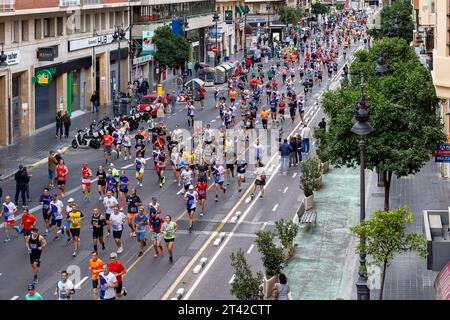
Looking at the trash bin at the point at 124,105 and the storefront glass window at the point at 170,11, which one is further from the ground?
the storefront glass window at the point at 170,11

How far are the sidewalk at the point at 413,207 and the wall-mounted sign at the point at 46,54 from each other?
2024 centimetres

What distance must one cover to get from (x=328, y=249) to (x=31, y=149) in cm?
2311

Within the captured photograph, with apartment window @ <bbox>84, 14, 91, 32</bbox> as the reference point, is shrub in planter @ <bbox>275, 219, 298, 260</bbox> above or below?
below

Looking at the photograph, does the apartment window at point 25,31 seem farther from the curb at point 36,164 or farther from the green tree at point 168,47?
the green tree at point 168,47

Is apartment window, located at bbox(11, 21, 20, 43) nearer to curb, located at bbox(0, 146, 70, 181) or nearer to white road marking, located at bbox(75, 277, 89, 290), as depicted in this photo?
curb, located at bbox(0, 146, 70, 181)

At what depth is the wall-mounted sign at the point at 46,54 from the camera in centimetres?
5306

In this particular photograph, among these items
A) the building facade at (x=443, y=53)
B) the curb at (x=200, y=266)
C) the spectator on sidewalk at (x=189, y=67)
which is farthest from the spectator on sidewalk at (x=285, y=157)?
the spectator on sidewalk at (x=189, y=67)

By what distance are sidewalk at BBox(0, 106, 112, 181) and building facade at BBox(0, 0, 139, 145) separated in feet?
2.36

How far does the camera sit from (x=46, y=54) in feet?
174

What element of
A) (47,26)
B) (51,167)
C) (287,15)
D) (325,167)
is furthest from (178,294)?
(287,15)

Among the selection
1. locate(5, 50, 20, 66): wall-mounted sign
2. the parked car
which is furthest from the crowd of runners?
locate(5, 50, 20, 66): wall-mounted sign

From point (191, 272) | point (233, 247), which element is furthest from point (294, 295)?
point (233, 247)

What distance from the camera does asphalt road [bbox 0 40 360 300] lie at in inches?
976

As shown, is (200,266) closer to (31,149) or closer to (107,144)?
(107,144)
